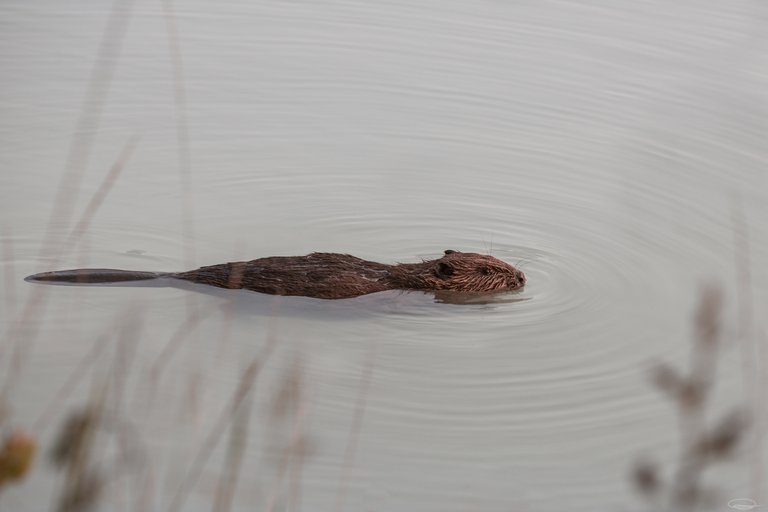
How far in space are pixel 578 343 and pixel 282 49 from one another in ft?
15.5

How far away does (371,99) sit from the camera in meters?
8.42

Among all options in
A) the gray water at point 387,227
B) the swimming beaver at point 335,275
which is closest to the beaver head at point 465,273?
the swimming beaver at point 335,275

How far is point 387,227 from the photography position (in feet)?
21.6

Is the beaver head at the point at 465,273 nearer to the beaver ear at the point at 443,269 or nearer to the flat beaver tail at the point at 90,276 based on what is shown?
the beaver ear at the point at 443,269

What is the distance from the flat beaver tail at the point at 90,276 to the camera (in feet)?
17.5

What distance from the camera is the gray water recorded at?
13.2ft

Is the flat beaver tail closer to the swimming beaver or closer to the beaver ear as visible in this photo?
the swimming beaver

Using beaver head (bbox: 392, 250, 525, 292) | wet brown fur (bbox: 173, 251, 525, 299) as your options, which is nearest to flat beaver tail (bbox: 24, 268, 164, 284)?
wet brown fur (bbox: 173, 251, 525, 299)

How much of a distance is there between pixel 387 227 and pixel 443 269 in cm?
80

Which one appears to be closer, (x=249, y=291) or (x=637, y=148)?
(x=249, y=291)

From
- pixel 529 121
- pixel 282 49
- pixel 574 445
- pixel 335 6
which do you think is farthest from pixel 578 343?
pixel 335 6

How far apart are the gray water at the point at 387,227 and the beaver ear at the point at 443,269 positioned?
19 cm

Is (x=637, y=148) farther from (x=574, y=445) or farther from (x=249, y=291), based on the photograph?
(x=574, y=445)

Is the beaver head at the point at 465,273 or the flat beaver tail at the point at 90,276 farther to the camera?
the beaver head at the point at 465,273
